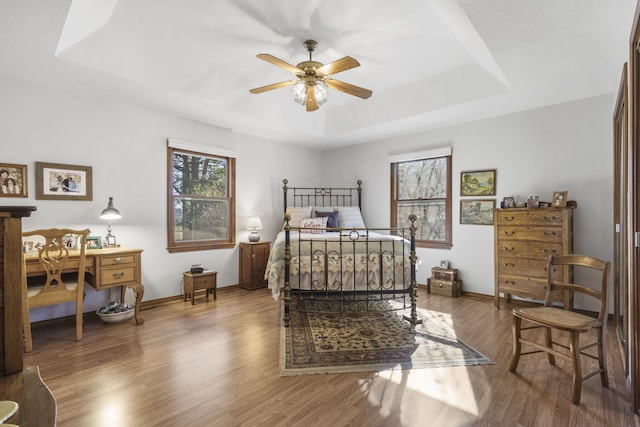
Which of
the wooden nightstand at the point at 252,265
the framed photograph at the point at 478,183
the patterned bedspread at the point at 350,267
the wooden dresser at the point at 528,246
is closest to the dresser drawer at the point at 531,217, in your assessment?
the wooden dresser at the point at 528,246

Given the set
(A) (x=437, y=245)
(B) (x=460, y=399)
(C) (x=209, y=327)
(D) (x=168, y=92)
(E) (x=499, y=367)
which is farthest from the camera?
(A) (x=437, y=245)

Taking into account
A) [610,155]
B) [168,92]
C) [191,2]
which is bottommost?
[610,155]

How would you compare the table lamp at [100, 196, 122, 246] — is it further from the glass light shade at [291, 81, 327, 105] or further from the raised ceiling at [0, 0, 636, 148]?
the glass light shade at [291, 81, 327, 105]

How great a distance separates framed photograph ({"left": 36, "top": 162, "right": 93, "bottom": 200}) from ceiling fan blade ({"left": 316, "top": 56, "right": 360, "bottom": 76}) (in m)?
2.93

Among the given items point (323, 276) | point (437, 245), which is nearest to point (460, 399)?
point (323, 276)

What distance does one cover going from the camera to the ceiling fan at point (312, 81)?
285 cm

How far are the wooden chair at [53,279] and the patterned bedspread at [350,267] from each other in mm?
1825

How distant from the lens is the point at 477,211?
4.54 metres

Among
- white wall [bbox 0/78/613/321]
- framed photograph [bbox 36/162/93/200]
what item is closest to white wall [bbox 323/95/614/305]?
white wall [bbox 0/78/613/321]

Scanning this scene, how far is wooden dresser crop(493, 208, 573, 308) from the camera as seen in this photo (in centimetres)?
356

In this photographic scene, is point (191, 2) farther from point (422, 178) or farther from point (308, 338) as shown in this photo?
point (422, 178)

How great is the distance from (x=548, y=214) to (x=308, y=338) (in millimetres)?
3012

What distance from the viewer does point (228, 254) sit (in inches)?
200

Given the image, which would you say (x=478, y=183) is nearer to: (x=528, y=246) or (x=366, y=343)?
(x=528, y=246)
